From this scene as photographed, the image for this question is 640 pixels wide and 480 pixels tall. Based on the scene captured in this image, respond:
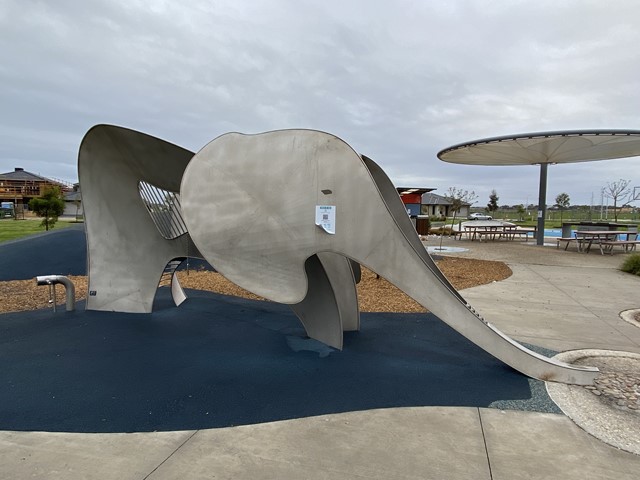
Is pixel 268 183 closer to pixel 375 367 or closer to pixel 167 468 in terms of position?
pixel 375 367

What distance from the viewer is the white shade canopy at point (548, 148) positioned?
16266 mm

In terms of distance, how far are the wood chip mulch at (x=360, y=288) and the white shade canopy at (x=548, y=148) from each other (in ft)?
21.8

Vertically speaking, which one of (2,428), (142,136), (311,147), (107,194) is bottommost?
(2,428)

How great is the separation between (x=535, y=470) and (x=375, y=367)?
219cm

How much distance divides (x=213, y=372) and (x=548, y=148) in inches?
776

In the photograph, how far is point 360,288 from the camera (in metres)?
10.3

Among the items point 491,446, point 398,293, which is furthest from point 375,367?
point 398,293

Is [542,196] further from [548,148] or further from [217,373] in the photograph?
[217,373]

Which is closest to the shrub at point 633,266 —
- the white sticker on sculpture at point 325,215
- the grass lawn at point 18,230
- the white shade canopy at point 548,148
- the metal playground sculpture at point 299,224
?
the white shade canopy at point 548,148

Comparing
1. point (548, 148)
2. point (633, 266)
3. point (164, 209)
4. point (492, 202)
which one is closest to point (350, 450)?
point (164, 209)

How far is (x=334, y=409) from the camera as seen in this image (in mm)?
3873

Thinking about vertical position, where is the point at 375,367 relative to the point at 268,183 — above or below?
below

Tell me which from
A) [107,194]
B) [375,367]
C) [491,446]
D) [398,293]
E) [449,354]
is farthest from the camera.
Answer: [398,293]

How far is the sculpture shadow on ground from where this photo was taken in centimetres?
377
